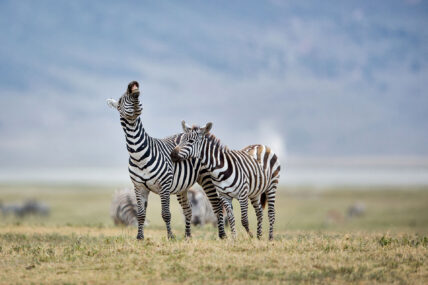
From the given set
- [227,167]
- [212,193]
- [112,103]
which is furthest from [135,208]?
[227,167]

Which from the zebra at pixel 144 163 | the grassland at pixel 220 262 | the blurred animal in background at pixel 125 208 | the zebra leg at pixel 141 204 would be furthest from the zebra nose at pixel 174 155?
the blurred animal in background at pixel 125 208

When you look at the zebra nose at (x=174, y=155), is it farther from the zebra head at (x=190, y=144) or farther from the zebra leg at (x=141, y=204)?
the zebra leg at (x=141, y=204)

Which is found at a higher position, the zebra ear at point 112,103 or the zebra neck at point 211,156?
the zebra ear at point 112,103

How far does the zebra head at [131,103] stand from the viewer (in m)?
11.0

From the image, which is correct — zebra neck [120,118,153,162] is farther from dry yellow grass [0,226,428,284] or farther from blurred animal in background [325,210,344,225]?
blurred animal in background [325,210,344,225]

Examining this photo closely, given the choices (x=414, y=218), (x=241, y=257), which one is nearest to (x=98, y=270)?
(x=241, y=257)

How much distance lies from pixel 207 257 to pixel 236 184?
2.63 meters

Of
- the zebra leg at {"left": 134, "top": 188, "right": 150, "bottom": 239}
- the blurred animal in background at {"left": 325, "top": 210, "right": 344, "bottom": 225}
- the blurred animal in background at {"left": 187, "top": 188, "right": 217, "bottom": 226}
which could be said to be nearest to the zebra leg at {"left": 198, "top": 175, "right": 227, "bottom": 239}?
the zebra leg at {"left": 134, "top": 188, "right": 150, "bottom": 239}

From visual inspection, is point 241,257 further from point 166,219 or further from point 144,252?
point 166,219

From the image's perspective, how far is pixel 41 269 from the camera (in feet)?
28.8

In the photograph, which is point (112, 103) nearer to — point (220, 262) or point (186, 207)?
point (186, 207)

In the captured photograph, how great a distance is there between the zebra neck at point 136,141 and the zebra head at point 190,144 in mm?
674

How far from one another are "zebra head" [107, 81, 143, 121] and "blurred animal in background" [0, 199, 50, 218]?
3302 cm

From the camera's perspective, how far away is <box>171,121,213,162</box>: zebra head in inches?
438
